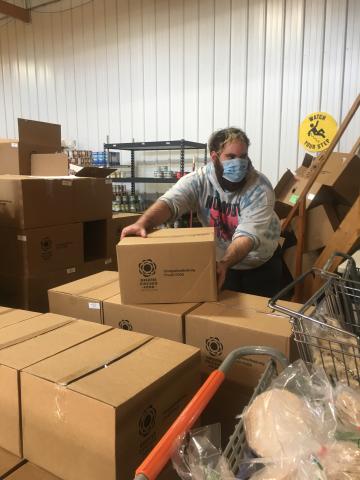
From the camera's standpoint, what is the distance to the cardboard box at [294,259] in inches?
114

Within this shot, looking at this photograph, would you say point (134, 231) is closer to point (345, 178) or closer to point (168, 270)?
point (168, 270)

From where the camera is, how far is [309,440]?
672mm

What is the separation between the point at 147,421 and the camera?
937 millimetres

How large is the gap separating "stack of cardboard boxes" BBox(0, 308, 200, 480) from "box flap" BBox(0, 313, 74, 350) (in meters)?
0.01

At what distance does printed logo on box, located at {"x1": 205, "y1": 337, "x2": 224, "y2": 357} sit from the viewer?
4.23ft

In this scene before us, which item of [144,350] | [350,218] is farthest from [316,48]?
[144,350]

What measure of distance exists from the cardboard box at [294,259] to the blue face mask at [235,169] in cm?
127

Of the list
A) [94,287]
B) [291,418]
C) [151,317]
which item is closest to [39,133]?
[94,287]

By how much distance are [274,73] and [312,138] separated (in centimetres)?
→ 81

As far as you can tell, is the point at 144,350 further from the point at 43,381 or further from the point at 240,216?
the point at 240,216

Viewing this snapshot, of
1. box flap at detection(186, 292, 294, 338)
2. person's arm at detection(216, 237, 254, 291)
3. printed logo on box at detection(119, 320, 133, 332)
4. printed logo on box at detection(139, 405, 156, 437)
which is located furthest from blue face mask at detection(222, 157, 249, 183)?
printed logo on box at detection(139, 405, 156, 437)

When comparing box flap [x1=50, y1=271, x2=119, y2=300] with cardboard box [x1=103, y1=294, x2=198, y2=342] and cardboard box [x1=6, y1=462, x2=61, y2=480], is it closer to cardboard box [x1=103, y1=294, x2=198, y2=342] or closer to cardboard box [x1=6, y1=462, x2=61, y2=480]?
cardboard box [x1=103, y1=294, x2=198, y2=342]

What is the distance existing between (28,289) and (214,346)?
108 centimetres

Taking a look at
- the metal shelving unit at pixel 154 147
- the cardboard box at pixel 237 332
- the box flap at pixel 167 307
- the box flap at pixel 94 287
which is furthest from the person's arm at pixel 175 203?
the metal shelving unit at pixel 154 147
